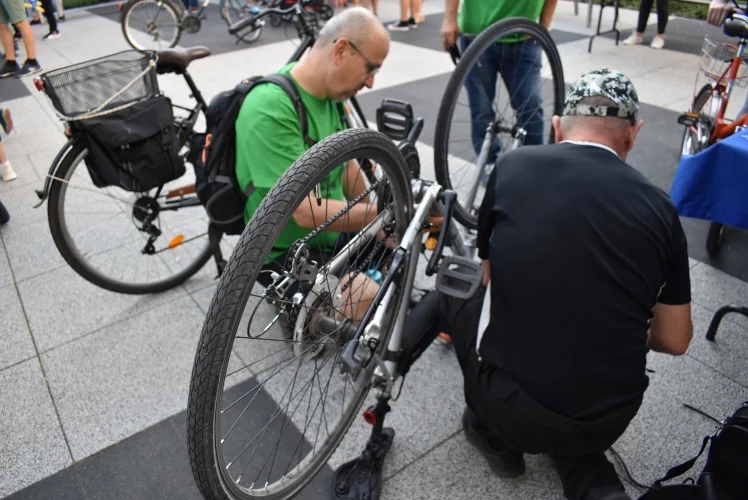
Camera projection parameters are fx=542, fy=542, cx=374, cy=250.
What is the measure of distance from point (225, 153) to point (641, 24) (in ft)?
18.9

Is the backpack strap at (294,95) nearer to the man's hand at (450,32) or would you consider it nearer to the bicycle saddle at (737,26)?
the man's hand at (450,32)

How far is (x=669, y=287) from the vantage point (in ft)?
4.74

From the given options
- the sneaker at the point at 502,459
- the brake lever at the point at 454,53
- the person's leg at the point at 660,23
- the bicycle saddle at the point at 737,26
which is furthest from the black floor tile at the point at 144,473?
the person's leg at the point at 660,23

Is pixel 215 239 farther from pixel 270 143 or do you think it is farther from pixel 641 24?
pixel 641 24

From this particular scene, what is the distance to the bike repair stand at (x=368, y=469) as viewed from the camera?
1.71 m

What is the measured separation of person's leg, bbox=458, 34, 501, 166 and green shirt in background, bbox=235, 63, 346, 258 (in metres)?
1.41

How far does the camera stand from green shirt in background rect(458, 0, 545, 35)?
2.80 m

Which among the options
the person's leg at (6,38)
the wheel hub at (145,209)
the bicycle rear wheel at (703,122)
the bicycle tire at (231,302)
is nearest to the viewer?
the bicycle tire at (231,302)

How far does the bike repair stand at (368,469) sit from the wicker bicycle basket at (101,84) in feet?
5.02

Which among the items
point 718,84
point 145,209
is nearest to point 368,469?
point 145,209

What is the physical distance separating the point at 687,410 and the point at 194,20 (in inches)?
287

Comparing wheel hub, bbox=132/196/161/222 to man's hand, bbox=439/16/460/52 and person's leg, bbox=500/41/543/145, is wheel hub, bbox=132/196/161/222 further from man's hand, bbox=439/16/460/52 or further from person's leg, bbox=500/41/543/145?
person's leg, bbox=500/41/543/145

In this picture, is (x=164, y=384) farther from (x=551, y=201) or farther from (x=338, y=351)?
(x=551, y=201)

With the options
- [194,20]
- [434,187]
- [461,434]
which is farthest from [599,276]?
[194,20]
